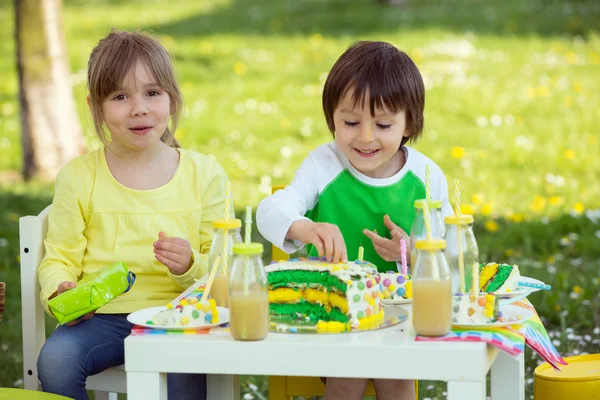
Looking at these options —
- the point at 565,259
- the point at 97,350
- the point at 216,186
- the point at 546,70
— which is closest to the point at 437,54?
the point at 546,70

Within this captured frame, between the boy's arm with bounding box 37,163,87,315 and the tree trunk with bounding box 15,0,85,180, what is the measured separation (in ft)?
13.1

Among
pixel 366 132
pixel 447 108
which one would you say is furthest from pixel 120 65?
pixel 447 108

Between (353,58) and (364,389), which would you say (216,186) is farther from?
(364,389)

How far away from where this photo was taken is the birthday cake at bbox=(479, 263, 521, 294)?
8.71 ft

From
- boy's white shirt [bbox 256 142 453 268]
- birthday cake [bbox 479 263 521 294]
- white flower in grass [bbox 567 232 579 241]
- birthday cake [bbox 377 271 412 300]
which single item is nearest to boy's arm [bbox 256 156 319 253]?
boy's white shirt [bbox 256 142 453 268]

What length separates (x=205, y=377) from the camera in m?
2.97

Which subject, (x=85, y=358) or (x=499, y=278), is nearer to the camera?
(x=499, y=278)

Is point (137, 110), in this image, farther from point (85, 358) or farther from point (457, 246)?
point (457, 246)

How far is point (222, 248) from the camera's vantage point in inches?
98.9

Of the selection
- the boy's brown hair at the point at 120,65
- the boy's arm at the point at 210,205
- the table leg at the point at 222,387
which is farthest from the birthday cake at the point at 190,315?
the boy's brown hair at the point at 120,65

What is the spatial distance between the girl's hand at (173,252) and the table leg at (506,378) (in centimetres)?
96

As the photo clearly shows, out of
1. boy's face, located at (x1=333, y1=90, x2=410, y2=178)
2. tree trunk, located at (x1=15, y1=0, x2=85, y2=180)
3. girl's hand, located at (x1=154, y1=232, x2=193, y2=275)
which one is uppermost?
tree trunk, located at (x1=15, y1=0, x2=85, y2=180)

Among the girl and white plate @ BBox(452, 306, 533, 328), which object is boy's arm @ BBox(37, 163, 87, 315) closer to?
the girl

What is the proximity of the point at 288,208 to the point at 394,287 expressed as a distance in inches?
18.6
